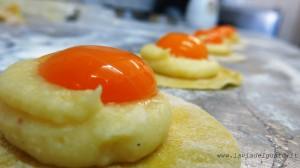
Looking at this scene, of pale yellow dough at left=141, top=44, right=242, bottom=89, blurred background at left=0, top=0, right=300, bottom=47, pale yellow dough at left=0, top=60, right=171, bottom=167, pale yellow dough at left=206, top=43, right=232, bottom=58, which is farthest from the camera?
blurred background at left=0, top=0, right=300, bottom=47

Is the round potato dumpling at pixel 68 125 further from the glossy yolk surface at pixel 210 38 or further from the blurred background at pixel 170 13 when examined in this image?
the blurred background at pixel 170 13

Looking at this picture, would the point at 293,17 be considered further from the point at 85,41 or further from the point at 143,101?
the point at 143,101

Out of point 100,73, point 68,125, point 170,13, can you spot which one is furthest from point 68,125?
point 170,13

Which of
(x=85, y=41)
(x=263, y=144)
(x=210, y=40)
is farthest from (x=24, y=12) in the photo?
(x=263, y=144)

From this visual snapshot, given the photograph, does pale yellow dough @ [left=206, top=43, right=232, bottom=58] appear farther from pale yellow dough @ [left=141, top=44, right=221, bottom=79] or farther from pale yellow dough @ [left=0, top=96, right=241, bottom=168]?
pale yellow dough @ [left=0, top=96, right=241, bottom=168]

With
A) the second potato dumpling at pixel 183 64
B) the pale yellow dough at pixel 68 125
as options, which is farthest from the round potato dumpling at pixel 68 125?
the second potato dumpling at pixel 183 64

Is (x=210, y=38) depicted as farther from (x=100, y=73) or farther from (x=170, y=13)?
(x=170, y=13)

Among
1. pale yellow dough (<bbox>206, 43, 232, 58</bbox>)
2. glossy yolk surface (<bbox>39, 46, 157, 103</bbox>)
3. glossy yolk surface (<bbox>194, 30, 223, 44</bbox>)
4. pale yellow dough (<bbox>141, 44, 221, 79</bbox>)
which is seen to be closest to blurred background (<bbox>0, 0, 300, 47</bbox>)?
glossy yolk surface (<bbox>194, 30, 223, 44</bbox>)
